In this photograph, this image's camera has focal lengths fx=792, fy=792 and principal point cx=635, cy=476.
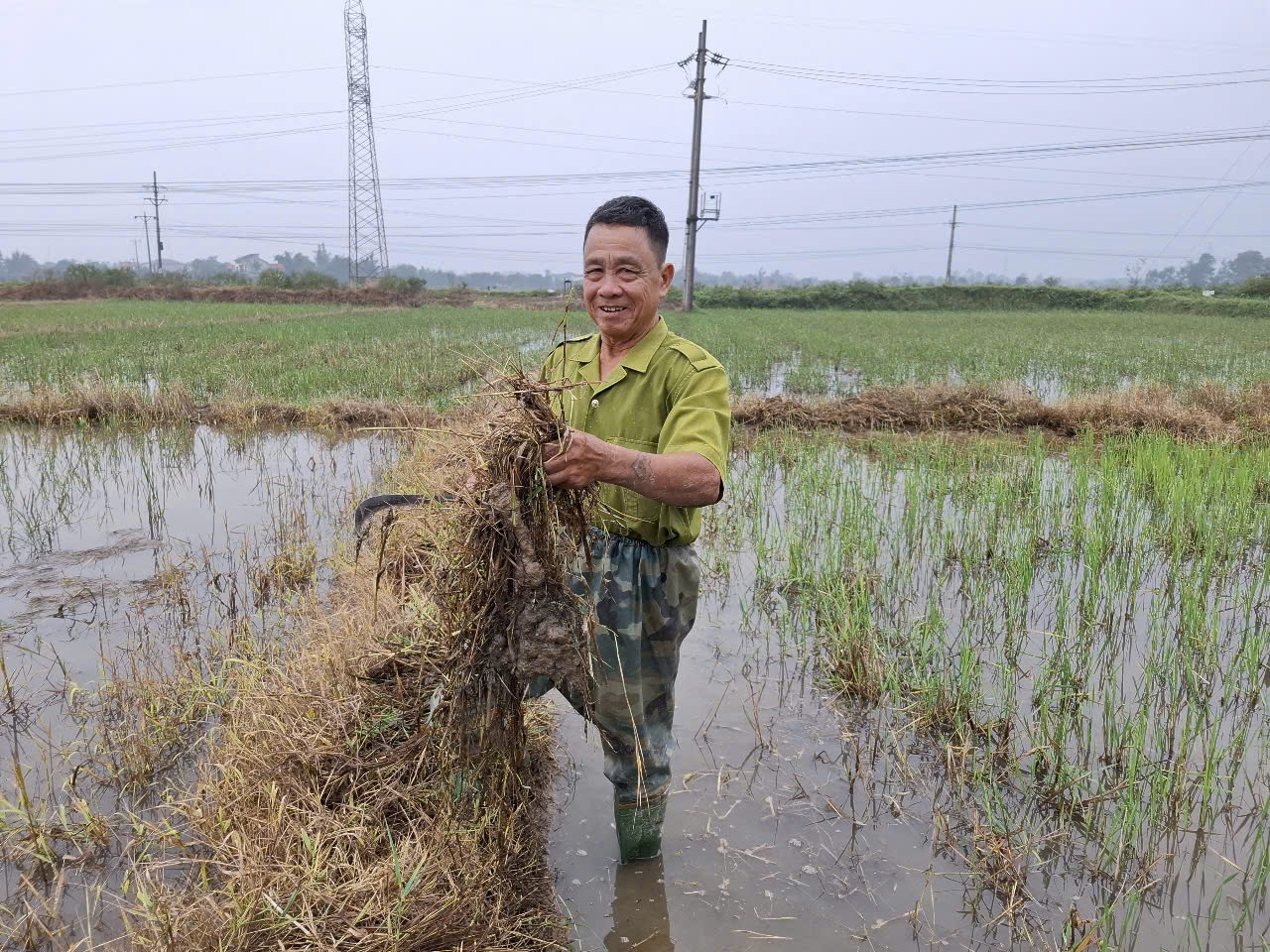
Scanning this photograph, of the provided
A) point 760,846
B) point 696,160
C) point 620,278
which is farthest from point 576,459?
point 696,160

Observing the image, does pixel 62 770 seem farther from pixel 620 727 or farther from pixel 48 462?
pixel 48 462

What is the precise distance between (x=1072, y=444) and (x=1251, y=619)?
402cm

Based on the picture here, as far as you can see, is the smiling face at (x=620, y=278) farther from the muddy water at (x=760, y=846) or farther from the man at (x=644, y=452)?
the muddy water at (x=760, y=846)

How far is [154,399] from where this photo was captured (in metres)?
8.18

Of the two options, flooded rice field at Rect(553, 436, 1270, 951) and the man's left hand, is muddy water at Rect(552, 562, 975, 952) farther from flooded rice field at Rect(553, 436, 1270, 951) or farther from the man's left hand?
the man's left hand

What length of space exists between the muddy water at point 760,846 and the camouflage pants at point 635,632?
432mm

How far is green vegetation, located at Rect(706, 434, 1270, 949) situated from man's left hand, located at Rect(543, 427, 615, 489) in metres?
1.60

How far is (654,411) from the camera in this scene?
198 cm

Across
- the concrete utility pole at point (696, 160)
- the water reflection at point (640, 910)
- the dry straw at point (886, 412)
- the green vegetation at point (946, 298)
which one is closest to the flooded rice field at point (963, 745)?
the water reflection at point (640, 910)

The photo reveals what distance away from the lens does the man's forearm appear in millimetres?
1675

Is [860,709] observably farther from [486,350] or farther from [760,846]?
[486,350]

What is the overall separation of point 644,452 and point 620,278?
0.45 meters

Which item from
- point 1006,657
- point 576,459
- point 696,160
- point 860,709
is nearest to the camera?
point 576,459

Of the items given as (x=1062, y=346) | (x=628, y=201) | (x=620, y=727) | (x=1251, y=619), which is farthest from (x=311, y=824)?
(x=1062, y=346)
